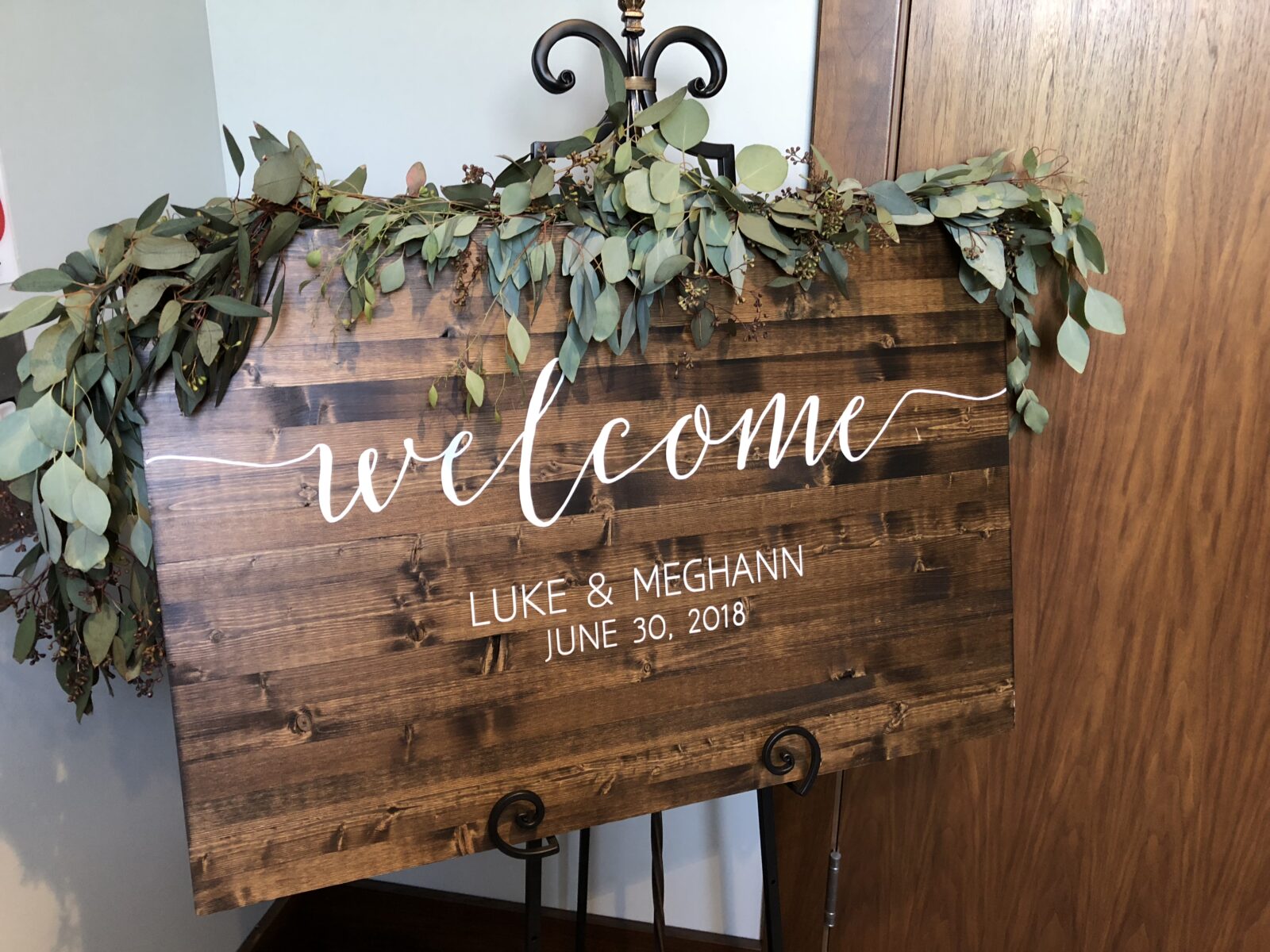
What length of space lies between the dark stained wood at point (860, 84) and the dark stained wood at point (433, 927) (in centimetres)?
142

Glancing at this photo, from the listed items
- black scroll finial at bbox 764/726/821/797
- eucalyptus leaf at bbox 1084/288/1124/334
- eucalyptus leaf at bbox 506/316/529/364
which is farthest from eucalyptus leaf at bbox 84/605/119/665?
eucalyptus leaf at bbox 1084/288/1124/334

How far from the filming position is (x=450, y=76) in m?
1.39

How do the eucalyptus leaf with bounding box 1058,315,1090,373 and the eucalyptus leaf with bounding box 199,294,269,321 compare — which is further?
the eucalyptus leaf with bounding box 1058,315,1090,373

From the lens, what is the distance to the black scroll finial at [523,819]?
976 mm

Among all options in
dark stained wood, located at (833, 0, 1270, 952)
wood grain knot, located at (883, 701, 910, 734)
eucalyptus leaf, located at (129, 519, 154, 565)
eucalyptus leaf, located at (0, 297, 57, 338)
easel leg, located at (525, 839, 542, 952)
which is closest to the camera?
eucalyptus leaf, located at (0, 297, 57, 338)

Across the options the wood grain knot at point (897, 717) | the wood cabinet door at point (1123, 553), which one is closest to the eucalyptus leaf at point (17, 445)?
the wood grain knot at point (897, 717)

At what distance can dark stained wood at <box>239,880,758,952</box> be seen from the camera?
175 centimetres

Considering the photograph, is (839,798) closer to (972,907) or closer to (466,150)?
(972,907)

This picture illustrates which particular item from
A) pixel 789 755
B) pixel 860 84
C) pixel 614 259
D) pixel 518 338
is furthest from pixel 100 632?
pixel 860 84

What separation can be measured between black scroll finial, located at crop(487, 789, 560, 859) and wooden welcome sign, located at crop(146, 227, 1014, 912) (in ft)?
0.05

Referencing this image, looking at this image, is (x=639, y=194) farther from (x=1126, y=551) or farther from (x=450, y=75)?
(x=1126, y=551)

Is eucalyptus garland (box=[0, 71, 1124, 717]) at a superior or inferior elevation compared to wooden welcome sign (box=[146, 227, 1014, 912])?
superior

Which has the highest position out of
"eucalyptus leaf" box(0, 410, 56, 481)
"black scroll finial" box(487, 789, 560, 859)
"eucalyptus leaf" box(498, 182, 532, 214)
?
"eucalyptus leaf" box(498, 182, 532, 214)

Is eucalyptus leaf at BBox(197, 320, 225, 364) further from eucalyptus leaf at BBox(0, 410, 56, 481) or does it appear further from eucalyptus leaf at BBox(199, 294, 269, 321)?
eucalyptus leaf at BBox(0, 410, 56, 481)
